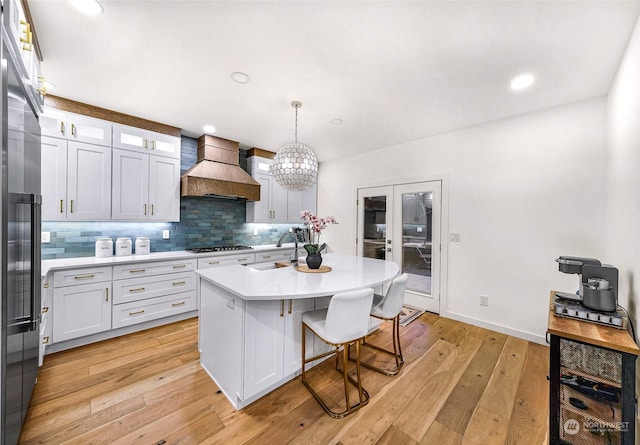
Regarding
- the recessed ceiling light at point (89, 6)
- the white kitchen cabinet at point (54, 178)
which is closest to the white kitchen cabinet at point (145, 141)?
the white kitchen cabinet at point (54, 178)

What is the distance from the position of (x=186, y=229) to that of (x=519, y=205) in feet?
14.7

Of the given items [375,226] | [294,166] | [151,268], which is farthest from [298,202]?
[151,268]

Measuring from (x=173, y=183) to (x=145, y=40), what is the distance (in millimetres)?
2023

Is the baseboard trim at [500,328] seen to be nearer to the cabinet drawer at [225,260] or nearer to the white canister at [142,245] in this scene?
the cabinet drawer at [225,260]

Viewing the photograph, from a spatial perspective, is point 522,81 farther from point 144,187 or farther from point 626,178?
point 144,187

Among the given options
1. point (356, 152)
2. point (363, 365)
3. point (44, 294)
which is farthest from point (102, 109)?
point (363, 365)

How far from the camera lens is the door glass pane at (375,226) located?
4.30 m

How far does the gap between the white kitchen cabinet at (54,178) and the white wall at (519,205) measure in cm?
437

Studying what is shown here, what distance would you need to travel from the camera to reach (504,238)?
303 cm

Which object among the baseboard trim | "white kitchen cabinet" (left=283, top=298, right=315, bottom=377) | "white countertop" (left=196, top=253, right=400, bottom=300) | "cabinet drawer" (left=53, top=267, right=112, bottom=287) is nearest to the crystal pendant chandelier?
"white countertop" (left=196, top=253, right=400, bottom=300)

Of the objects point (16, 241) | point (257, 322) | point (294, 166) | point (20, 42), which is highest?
point (20, 42)

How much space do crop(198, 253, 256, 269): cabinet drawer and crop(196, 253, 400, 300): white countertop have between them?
1.37m

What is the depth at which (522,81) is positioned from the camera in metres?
2.26

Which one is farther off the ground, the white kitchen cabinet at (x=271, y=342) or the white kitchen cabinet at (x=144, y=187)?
the white kitchen cabinet at (x=144, y=187)
